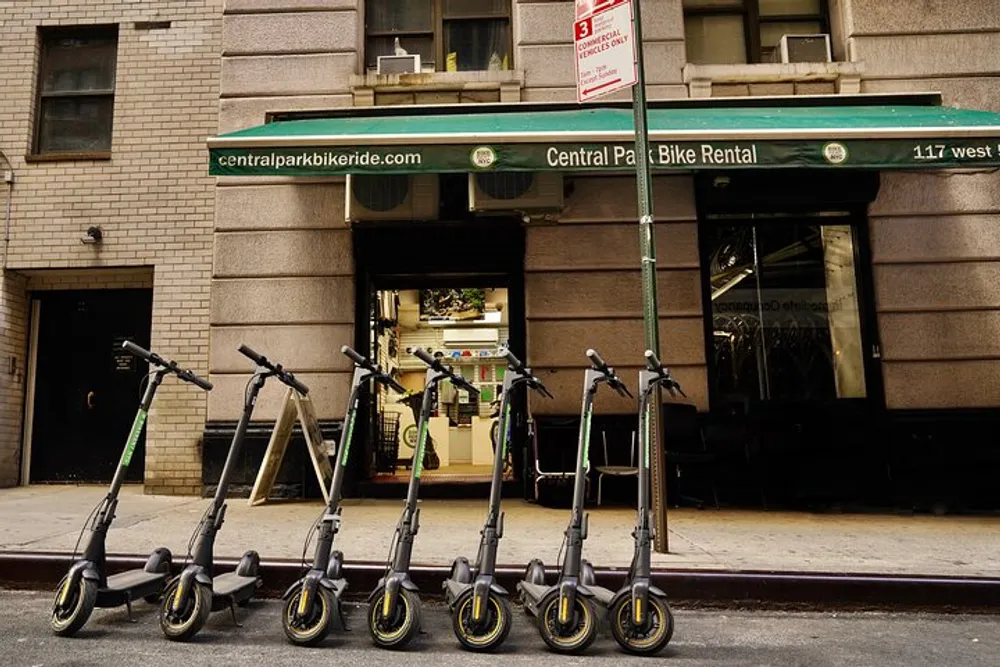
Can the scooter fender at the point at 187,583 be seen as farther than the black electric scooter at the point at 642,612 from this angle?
Yes

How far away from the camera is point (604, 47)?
5.61 metres

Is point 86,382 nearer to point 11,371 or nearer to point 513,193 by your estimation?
point 11,371

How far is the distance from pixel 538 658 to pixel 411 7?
820 cm

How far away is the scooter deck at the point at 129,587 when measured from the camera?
3754 millimetres

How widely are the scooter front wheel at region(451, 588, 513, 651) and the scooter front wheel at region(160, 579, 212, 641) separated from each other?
130 centimetres

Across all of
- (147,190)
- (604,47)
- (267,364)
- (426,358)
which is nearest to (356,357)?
(426,358)

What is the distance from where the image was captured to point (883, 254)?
7922 millimetres

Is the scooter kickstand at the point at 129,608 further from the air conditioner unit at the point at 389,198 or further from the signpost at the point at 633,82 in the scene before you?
the air conditioner unit at the point at 389,198

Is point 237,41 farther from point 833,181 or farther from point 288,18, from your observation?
point 833,181

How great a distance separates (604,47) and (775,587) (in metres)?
4.19

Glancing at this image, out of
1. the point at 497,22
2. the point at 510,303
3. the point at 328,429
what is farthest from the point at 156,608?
the point at 497,22

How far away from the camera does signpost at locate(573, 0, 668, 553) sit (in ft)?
17.1

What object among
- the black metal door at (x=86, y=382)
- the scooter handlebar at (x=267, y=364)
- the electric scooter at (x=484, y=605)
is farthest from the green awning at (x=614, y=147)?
the electric scooter at (x=484, y=605)

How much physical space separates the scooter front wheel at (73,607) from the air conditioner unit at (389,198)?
493 centimetres
